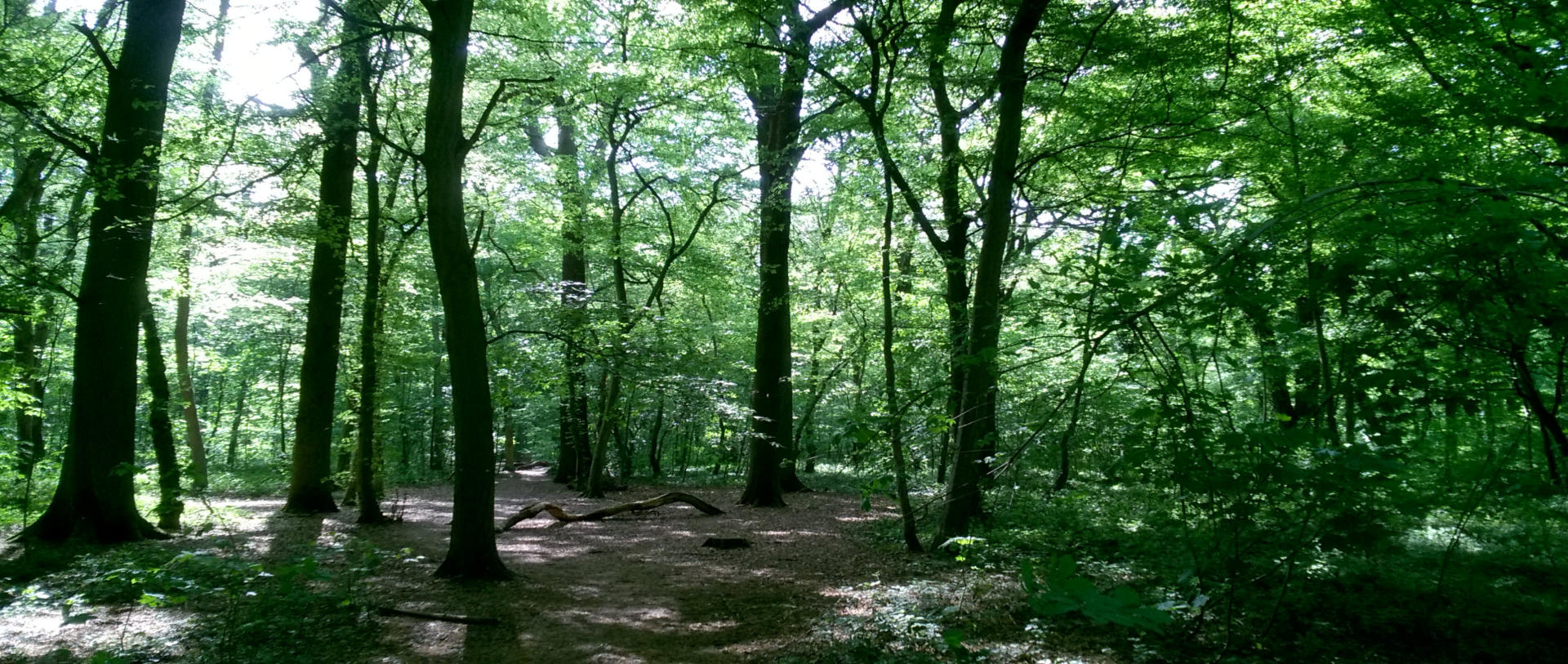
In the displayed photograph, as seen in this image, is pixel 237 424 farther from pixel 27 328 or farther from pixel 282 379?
pixel 27 328

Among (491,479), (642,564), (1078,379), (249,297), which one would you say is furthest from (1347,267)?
(249,297)

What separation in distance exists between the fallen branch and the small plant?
5.60 meters

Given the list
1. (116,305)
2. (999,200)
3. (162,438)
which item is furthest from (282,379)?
(999,200)

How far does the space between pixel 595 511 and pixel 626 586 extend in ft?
Answer: 17.3

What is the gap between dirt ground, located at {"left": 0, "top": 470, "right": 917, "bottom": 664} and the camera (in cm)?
568

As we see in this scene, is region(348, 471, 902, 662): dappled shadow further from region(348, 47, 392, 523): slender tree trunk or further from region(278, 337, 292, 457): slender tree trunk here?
region(278, 337, 292, 457): slender tree trunk

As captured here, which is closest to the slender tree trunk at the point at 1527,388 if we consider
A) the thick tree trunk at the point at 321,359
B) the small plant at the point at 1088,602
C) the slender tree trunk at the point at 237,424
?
the small plant at the point at 1088,602

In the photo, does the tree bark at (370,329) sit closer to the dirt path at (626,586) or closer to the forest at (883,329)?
the forest at (883,329)

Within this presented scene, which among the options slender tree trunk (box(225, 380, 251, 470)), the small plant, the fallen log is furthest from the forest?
slender tree trunk (box(225, 380, 251, 470))

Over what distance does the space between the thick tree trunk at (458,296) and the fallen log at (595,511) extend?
4354 mm

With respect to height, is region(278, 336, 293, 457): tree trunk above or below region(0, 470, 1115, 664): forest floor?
above

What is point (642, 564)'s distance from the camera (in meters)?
9.11

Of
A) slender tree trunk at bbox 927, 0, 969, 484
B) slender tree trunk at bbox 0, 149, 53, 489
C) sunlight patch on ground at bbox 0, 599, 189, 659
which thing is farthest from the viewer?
slender tree trunk at bbox 0, 149, 53, 489

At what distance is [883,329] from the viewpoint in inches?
370
